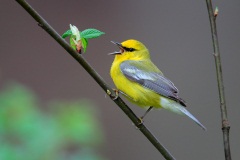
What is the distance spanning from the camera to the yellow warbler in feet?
10.5

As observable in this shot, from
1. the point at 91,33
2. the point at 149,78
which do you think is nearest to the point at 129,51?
the point at 149,78

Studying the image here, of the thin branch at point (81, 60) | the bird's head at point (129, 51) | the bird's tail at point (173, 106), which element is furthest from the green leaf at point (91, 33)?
the bird's head at point (129, 51)

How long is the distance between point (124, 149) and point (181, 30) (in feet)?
6.52

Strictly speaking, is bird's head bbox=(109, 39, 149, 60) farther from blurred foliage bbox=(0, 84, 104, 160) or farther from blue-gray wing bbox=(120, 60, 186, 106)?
blurred foliage bbox=(0, 84, 104, 160)

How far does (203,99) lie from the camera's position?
6.75m

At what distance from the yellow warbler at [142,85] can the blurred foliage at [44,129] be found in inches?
19.3

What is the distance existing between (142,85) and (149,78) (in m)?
0.17

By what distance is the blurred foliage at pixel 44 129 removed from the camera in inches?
90.4

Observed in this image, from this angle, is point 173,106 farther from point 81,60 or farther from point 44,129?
point 81,60

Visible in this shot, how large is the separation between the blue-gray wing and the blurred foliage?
0.71 m

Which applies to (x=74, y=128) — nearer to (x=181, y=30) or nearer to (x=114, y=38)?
(x=114, y=38)

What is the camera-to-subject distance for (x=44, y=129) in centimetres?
242

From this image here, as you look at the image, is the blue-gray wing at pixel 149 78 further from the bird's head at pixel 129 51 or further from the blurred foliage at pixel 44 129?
the blurred foliage at pixel 44 129

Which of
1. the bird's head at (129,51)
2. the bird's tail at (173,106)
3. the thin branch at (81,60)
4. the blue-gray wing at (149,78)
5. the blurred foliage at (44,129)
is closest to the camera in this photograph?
the thin branch at (81,60)
